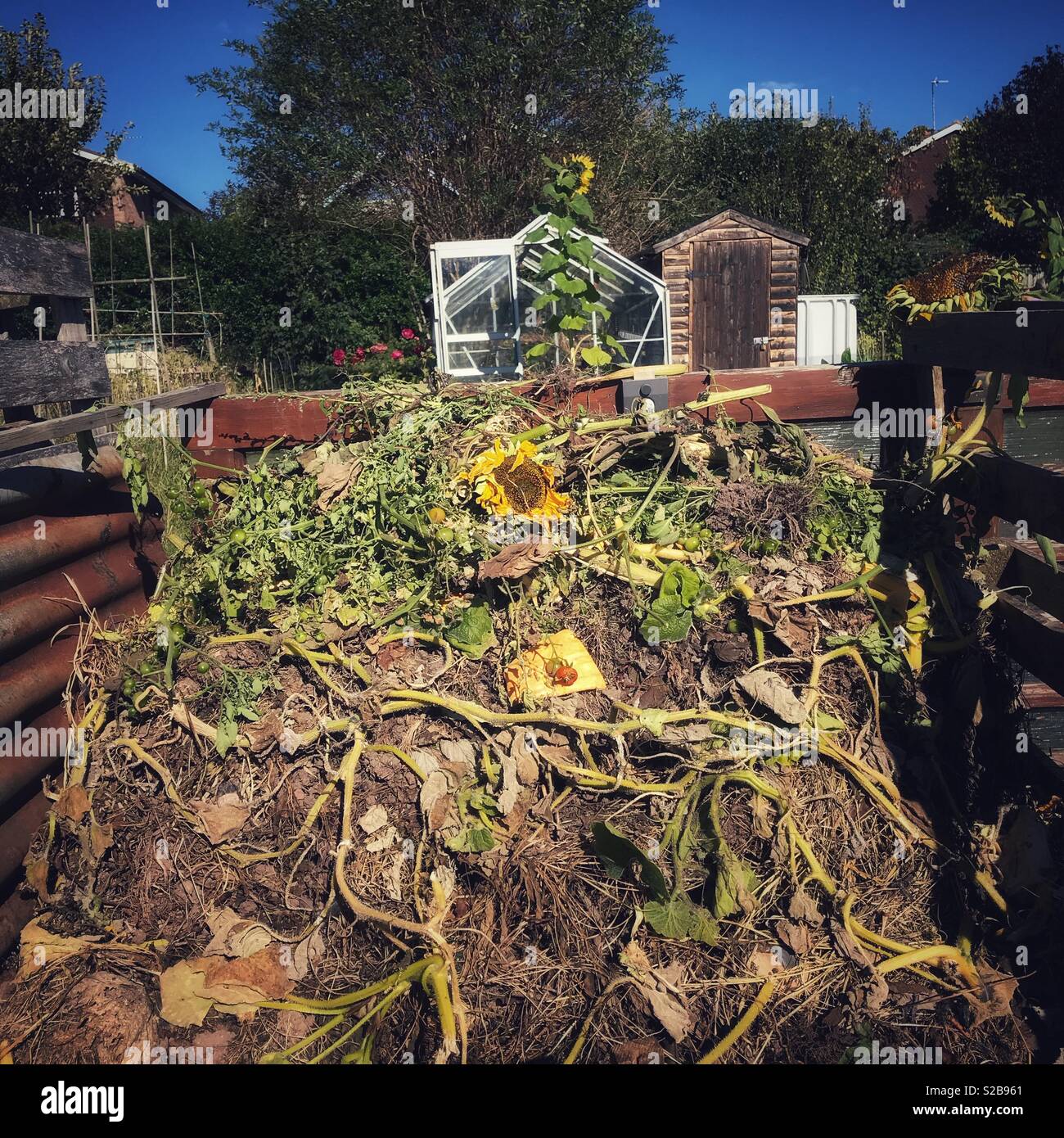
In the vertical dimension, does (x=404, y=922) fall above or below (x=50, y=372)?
below

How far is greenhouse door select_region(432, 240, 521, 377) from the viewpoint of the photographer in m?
12.9

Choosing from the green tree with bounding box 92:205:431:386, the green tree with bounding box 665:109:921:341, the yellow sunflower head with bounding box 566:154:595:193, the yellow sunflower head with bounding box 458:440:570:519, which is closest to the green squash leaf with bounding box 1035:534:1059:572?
the yellow sunflower head with bounding box 458:440:570:519

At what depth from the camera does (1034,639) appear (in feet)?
9.11

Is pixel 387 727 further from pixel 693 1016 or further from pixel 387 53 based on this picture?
pixel 387 53

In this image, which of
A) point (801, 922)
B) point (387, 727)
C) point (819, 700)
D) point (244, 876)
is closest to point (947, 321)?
point (819, 700)

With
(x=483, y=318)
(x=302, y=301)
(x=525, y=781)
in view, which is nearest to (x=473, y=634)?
(x=525, y=781)

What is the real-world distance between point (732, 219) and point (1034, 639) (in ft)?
58.1

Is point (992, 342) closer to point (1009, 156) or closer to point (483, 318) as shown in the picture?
point (483, 318)

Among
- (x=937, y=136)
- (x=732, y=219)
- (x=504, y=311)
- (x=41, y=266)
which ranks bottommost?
(x=41, y=266)

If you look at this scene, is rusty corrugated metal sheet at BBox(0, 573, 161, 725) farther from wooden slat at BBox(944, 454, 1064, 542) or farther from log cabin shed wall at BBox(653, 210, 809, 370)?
log cabin shed wall at BBox(653, 210, 809, 370)

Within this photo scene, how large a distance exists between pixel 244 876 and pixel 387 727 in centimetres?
64

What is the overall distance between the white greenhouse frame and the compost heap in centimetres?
979

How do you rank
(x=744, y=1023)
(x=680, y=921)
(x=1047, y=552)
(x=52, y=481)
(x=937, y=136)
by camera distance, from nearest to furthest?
(x=744, y=1023), (x=680, y=921), (x=1047, y=552), (x=52, y=481), (x=937, y=136)

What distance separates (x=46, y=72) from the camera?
65.3 feet
